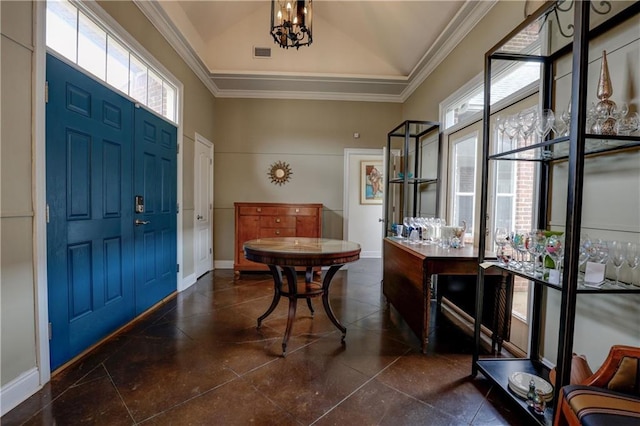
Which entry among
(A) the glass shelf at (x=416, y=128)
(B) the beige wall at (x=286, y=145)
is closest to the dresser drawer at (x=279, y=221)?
(B) the beige wall at (x=286, y=145)

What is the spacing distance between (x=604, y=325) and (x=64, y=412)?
2.93m

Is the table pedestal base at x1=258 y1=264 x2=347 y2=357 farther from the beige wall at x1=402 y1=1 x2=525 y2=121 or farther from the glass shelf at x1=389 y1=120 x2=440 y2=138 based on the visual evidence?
the beige wall at x1=402 y1=1 x2=525 y2=121

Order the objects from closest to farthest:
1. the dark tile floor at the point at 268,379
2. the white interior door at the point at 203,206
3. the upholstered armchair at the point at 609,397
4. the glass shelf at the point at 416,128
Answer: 1. the upholstered armchair at the point at 609,397
2. the dark tile floor at the point at 268,379
3. the glass shelf at the point at 416,128
4. the white interior door at the point at 203,206

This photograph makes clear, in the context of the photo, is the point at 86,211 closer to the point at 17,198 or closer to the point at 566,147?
the point at 17,198

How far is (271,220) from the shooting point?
4641 mm

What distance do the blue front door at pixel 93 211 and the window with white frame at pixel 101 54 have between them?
15 centimetres

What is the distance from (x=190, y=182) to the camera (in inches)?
162

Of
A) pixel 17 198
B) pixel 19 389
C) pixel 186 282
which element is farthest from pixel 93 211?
pixel 186 282

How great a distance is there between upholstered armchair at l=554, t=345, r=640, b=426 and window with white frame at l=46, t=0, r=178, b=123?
3272 millimetres

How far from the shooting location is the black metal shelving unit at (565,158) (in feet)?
4.13

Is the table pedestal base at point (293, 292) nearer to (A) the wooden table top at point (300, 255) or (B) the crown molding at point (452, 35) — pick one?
(A) the wooden table top at point (300, 255)

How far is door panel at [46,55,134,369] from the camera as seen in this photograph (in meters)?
1.95

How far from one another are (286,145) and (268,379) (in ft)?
13.0

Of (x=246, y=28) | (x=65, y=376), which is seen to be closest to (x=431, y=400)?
(x=65, y=376)
